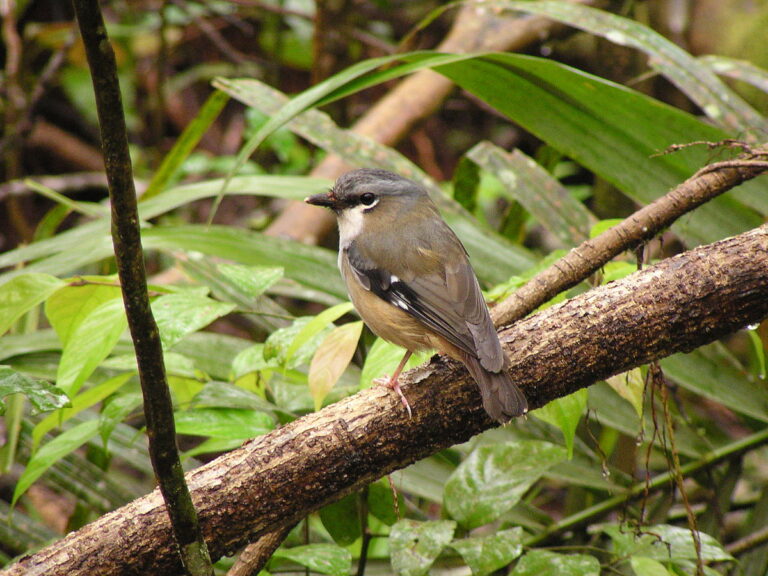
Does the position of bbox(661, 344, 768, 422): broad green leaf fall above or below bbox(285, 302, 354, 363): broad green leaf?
below

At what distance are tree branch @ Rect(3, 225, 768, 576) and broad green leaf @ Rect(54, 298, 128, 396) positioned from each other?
34cm

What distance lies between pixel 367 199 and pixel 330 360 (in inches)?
40.1

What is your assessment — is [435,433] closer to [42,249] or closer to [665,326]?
[665,326]

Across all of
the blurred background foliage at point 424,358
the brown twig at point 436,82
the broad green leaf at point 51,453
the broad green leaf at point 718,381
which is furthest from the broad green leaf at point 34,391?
the brown twig at point 436,82

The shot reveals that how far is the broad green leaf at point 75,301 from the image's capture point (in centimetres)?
224

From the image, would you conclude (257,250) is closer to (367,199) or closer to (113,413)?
(367,199)

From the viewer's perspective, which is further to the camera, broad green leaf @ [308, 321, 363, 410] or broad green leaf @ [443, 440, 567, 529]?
broad green leaf @ [443, 440, 567, 529]

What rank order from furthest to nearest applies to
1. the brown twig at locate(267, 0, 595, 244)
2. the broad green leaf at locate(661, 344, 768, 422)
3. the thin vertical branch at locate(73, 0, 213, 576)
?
the brown twig at locate(267, 0, 595, 244) → the broad green leaf at locate(661, 344, 768, 422) → the thin vertical branch at locate(73, 0, 213, 576)

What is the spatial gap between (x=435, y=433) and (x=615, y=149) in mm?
1340

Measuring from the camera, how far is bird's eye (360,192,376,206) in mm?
2879

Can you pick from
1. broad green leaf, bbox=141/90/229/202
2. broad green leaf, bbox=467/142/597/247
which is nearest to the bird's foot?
broad green leaf, bbox=467/142/597/247

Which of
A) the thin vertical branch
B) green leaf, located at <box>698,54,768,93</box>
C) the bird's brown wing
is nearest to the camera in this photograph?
the thin vertical branch

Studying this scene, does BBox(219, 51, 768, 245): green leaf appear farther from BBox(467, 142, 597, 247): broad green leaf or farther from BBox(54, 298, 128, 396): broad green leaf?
BBox(54, 298, 128, 396): broad green leaf

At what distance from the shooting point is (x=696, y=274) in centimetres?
189
